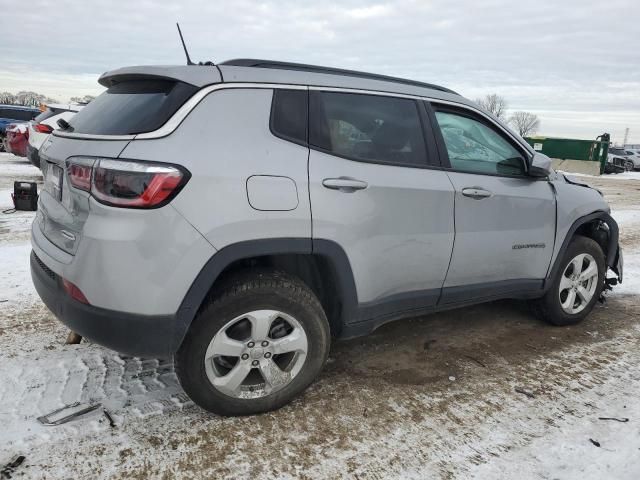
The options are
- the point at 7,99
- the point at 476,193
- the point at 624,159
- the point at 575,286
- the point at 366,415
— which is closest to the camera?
the point at 366,415

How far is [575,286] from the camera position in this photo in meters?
4.14

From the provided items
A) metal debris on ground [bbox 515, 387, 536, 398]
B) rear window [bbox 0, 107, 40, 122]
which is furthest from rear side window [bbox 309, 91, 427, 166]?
rear window [bbox 0, 107, 40, 122]

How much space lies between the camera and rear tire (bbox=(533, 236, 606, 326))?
4.02 m

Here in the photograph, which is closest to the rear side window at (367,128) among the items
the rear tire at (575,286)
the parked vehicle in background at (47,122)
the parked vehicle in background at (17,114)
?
the rear tire at (575,286)

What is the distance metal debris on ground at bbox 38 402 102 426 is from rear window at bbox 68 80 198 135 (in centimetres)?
144

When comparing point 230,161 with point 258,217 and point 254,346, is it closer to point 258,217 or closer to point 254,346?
point 258,217

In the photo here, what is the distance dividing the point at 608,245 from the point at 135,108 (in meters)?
3.94

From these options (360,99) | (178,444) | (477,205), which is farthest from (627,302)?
(178,444)

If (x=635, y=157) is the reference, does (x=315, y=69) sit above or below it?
below

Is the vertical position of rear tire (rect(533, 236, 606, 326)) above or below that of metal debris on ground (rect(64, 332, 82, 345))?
above

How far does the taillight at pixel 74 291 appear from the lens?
2.30 meters

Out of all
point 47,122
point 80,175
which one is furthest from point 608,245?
point 47,122

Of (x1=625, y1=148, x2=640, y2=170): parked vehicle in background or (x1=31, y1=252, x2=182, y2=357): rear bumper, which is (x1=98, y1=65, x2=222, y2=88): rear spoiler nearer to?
(x1=31, y1=252, x2=182, y2=357): rear bumper

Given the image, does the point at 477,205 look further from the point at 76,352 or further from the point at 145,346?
the point at 76,352
